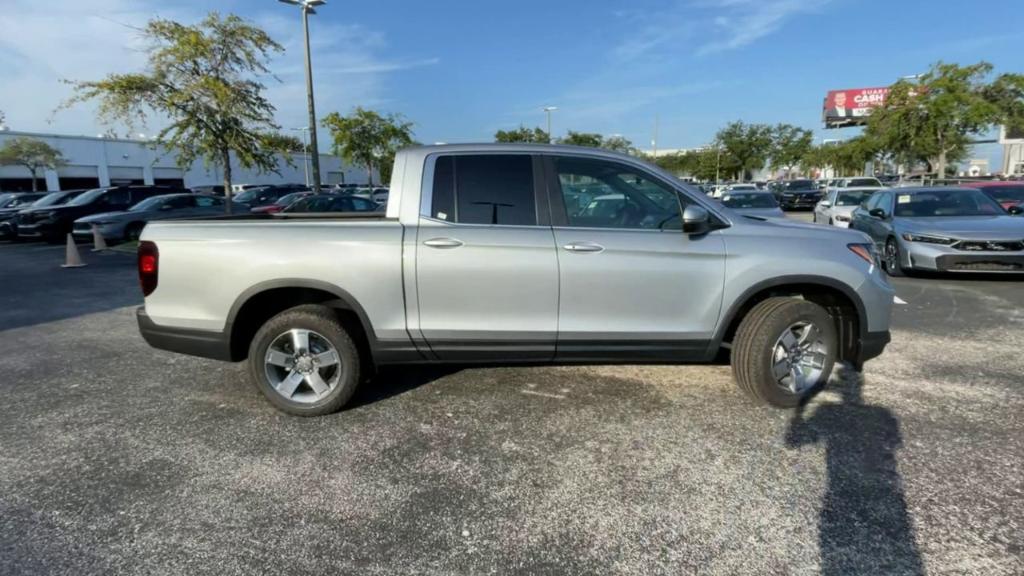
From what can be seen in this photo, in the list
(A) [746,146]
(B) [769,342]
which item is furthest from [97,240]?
(A) [746,146]

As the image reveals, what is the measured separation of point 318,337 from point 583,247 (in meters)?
1.89

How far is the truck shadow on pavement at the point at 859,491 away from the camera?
2285 millimetres

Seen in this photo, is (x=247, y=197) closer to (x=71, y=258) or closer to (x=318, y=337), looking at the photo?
(x=71, y=258)

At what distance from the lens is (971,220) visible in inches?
317

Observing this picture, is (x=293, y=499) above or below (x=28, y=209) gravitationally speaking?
below

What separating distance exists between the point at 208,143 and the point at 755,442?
14532mm

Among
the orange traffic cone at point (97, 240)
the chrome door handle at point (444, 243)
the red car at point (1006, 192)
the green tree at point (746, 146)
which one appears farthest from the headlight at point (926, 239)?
the green tree at point (746, 146)

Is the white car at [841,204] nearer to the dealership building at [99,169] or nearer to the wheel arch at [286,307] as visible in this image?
the wheel arch at [286,307]

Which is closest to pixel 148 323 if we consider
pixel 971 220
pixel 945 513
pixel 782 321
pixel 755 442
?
pixel 755 442

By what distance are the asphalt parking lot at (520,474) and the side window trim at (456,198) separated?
4.35 ft

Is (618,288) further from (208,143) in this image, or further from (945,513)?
(208,143)

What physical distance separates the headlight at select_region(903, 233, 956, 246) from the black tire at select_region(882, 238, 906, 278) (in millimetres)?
235

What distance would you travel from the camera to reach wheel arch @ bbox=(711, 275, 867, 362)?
11.8 feet

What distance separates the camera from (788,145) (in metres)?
52.8
